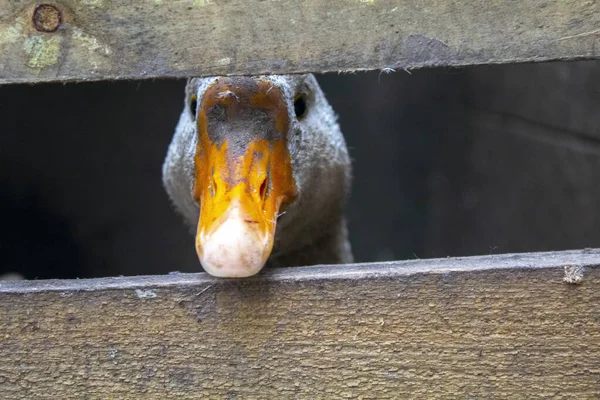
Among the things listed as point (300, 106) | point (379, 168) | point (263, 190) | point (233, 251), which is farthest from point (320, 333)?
point (379, 168)

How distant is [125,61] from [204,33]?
0.46 ft

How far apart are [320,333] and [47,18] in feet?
2.28

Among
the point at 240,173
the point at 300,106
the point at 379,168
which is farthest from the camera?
the point at 379,168

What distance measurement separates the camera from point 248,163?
119cm

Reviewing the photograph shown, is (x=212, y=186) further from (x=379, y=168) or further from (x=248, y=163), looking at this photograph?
(x=379, y=168)

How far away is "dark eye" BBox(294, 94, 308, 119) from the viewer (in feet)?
5.43

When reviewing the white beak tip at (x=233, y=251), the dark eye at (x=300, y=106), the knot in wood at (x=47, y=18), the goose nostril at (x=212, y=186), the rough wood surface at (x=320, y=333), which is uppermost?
the dark eye at (x=300, y=106)

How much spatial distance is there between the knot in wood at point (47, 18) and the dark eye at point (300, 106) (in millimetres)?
706

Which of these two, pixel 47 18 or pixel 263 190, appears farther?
pixel 263 190

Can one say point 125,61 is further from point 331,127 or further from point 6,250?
point 6,250

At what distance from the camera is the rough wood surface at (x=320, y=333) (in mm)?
1021

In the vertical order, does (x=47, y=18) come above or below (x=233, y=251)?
above

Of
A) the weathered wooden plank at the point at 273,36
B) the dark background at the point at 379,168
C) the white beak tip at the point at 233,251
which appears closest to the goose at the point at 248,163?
the white beak tip at the point at 233,251

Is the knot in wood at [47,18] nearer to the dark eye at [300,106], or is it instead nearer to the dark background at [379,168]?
the dark eye at [300,106]
